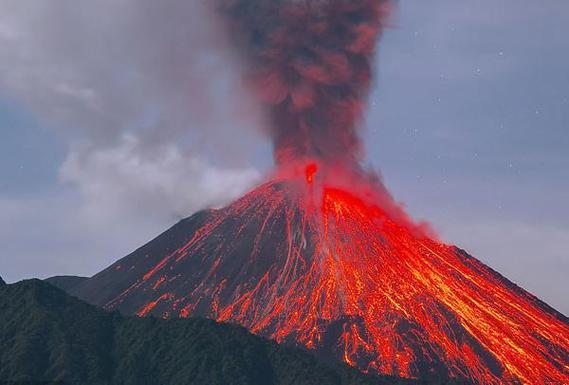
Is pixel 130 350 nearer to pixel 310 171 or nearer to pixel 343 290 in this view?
pixel 343 290

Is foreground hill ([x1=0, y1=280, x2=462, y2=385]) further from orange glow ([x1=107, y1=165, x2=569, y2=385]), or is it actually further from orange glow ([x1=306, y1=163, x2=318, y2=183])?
orange glow ([x1=306, y1=163, x2=318, y2=183])

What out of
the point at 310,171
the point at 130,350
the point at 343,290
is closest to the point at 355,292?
the point at 343,290

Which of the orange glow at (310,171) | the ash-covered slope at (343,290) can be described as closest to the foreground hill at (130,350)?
the ash-covered slope at (343,290)

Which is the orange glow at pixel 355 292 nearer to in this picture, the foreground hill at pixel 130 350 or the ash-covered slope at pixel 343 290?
the ash-covered slope at pixel 343 290

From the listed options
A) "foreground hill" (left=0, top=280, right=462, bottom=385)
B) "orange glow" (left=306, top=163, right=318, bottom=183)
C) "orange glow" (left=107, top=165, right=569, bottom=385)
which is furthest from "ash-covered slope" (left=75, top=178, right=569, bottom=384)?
"foreground hill" (left=0, top=280, right=462, bottom=385)

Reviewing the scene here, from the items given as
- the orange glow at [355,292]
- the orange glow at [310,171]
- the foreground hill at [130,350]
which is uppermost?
the orange glow at [310,171]

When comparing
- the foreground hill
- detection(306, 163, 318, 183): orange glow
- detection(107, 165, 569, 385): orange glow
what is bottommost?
the foreground hill

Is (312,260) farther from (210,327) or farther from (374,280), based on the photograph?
(210,327)

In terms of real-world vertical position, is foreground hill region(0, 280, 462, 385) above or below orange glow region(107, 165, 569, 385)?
below
